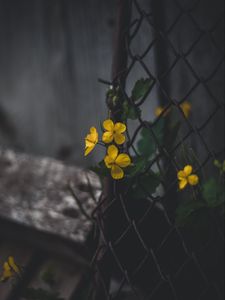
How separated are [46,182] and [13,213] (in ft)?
0.50

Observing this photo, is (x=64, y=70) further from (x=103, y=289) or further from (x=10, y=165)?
(x=103, y=289)

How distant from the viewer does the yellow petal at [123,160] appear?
1063mm

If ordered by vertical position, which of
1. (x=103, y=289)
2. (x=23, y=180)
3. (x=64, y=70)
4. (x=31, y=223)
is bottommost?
(x=103, y=289)

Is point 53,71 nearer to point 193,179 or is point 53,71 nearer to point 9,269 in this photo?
point 9,269

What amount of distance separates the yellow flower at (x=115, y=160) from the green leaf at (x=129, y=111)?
0.29 feet

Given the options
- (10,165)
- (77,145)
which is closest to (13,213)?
(10,165)

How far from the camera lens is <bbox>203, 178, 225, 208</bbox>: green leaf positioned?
117cm

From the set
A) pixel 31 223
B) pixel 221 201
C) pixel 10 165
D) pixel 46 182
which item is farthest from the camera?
pixel 10 165

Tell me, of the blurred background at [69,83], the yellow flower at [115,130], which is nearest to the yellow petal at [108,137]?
the yellow flower at [115,130]

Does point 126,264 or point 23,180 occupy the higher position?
point 23,180

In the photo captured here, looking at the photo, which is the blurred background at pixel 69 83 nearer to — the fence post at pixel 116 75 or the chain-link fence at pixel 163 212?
the chain-link fence at pixel 163 212

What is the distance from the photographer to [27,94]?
2.09 metres

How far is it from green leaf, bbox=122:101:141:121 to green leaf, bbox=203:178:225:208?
23 cm

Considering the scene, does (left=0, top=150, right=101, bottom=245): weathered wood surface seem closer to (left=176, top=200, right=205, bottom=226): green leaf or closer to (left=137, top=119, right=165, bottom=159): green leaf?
(left=137, top=119, right=165, bottom=159): green leaf
